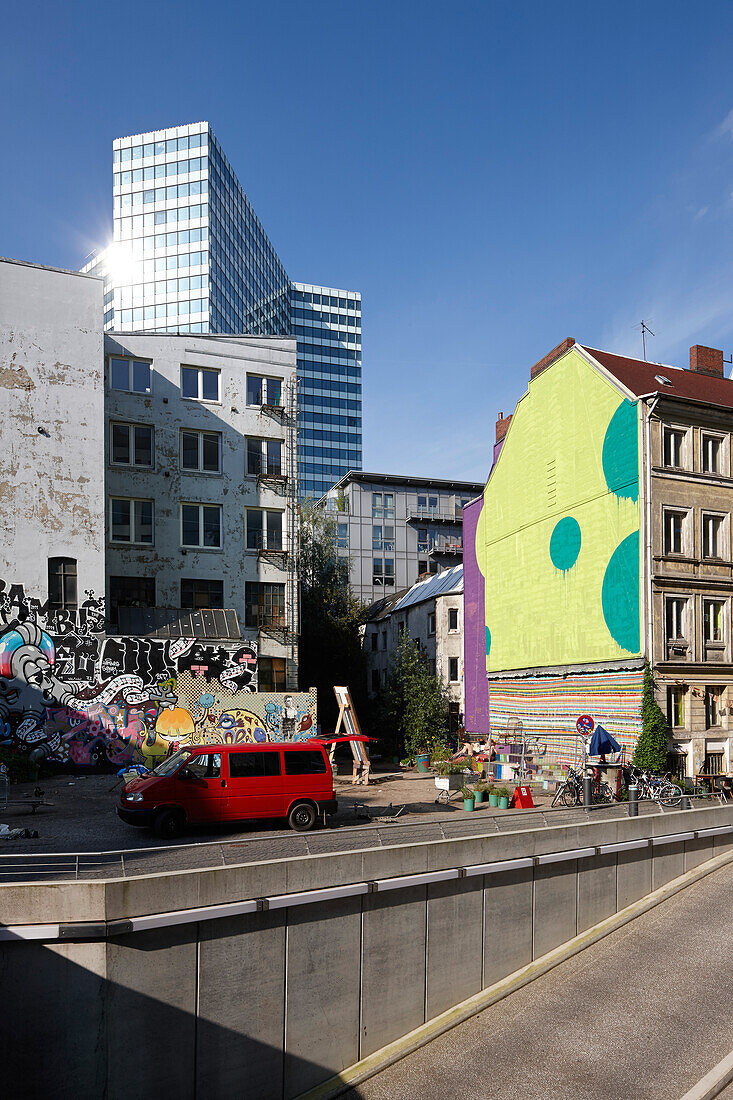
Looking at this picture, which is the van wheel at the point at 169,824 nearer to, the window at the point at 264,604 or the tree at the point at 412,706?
the window at the point at 264,604

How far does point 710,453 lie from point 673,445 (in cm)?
216

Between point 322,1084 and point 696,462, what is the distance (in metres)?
26.7

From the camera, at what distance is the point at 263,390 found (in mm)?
43250

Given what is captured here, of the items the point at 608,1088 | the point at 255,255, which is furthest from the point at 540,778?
the point at 255,255

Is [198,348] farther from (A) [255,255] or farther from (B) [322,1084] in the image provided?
(A) [255,255]

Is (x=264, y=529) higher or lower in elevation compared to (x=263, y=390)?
lower

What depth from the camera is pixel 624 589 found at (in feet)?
109

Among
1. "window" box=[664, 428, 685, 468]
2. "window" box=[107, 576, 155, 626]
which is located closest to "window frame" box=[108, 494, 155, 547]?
"window" box=[107, 576, 155, 626]

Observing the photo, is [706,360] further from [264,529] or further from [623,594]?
[264,529]

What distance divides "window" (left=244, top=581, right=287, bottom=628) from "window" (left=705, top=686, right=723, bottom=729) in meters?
19.6

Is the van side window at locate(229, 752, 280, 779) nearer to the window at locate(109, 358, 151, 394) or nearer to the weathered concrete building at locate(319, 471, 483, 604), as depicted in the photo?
the window at locate(109, 358, 151, 394)

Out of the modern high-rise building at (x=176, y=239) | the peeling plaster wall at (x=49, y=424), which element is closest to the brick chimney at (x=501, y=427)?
the peeling plaster wall at (x=49, y=424)

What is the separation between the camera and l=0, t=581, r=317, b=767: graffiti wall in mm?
32781

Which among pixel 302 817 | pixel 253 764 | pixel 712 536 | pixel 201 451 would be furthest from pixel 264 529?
pixel 302 817
